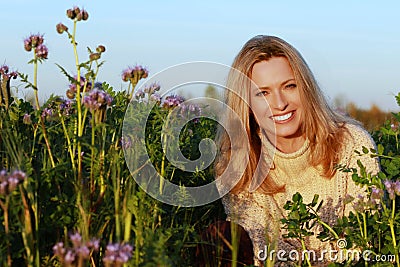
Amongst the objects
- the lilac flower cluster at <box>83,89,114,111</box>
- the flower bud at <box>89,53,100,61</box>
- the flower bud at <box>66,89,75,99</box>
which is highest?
the flower bud at <box>89,53,100,61</box>

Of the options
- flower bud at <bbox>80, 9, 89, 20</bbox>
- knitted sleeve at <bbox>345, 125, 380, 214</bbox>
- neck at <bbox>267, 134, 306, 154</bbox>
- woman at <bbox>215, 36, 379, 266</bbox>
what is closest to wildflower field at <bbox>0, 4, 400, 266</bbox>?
flower bud at <bbox>80, 9, 89, 20</bbox>

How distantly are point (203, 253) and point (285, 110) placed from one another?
1271 millimetres

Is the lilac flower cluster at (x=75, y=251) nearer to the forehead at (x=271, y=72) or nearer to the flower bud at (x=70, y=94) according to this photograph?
the flower bud at (x=70, y=94)

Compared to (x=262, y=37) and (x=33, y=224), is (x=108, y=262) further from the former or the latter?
(x=262, y=37)

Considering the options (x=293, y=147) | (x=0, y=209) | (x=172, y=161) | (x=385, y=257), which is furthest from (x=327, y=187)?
(x=0, y=209)

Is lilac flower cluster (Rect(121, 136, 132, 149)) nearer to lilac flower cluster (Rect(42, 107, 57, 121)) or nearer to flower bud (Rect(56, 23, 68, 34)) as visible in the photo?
lilac flower cluster (Rect(42, 107, 57, 121))

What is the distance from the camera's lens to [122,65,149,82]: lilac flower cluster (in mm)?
2840

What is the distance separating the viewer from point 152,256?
7.98 feet

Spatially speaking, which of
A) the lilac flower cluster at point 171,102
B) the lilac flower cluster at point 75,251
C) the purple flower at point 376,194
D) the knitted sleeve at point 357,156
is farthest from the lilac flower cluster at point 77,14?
the knitted sleeve at point 357,156

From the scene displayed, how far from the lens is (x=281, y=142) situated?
14.0ft

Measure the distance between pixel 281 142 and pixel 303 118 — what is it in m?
0.21

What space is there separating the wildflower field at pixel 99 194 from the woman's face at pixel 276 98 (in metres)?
0.66

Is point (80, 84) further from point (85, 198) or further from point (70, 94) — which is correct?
point (85, 198)

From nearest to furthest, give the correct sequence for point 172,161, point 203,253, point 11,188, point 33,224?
point 11,188, point 33,224, point 203,253, point 172,161
